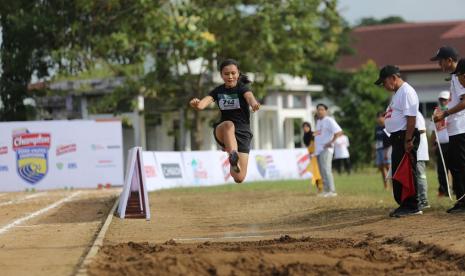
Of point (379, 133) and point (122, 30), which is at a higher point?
point (122, 30)

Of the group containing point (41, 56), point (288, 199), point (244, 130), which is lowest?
point (288, 199)

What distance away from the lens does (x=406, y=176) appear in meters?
13.0

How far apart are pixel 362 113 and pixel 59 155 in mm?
22078

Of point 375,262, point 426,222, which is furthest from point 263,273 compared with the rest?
point 426,222

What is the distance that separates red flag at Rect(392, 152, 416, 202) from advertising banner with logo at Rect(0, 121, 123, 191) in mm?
18080

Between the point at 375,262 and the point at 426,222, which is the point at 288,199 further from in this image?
the point at 375,262

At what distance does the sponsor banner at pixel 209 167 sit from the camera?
2839 cm

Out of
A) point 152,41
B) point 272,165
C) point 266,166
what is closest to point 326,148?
point 266,166

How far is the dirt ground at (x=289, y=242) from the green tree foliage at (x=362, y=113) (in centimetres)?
2935

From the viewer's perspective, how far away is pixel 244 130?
12391 millimetres

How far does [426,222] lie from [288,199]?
25.8 feet

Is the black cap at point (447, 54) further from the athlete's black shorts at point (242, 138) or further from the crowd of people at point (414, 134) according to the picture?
the athlete's black shorts at point (242, 138)

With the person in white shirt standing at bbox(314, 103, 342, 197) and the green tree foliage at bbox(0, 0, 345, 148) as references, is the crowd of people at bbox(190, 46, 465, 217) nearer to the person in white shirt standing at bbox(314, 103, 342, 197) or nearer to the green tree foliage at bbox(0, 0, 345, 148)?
the person in white shirt standing at bbox(314, 103, 342, 197)

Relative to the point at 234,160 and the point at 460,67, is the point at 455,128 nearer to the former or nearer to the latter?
the point at 460,67
